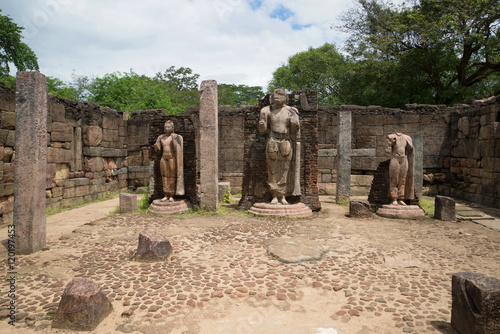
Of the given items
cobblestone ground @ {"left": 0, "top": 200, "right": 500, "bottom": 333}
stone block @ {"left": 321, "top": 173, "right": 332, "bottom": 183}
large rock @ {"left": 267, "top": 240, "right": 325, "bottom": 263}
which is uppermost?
stone block @ {"left": 321, "top": 173, "right": 332, "bottom": 183}

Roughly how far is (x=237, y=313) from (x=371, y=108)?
9.38 meters

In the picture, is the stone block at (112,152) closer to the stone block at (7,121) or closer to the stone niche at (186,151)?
the stone niche at (186,151)

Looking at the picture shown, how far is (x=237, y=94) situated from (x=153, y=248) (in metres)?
31.3

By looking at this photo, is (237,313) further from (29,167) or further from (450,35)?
(450,35)

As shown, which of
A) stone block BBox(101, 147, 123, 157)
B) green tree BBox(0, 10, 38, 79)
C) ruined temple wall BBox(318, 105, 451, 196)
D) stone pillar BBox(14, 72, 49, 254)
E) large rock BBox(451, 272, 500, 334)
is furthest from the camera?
green tree BBox(0, 10, 38, 79)

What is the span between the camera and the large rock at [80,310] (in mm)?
2537

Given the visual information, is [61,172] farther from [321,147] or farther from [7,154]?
[321,147]

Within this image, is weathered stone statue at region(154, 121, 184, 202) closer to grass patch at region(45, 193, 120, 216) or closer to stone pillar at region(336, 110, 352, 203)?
grass patch at region(45, 193, 120, 216)

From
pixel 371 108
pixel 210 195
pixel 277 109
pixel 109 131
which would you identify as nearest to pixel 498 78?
pixel 371 108

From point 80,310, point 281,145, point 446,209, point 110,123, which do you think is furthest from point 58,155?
point 446,209

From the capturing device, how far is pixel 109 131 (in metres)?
10.4

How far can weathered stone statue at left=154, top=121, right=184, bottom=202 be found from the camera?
729 centimetres

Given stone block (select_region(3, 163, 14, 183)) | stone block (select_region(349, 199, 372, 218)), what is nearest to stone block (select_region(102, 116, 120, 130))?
stone block (select_region(3, 163, 14, 183))

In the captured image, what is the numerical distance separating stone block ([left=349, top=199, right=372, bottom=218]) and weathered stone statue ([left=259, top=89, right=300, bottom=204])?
127 cm
